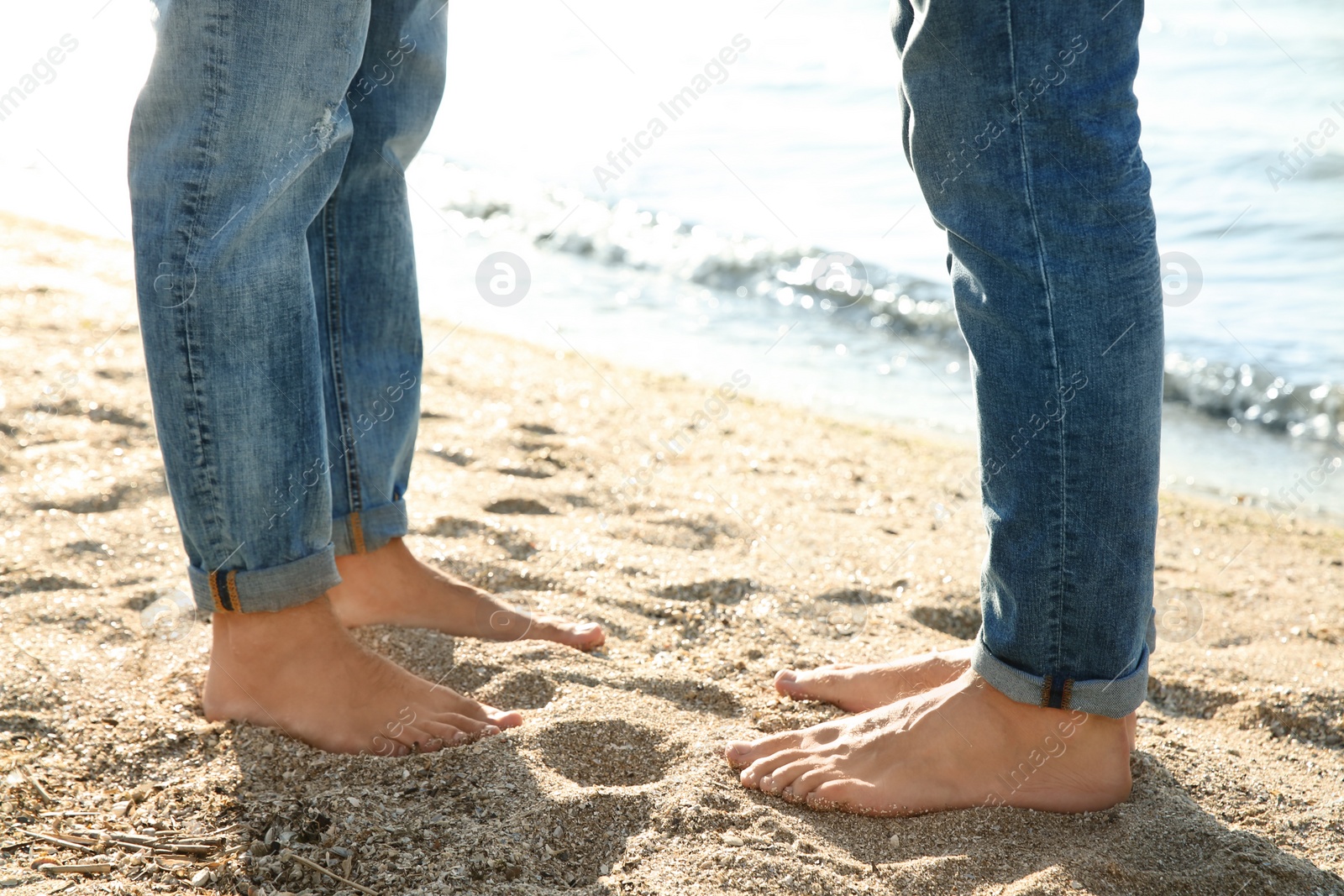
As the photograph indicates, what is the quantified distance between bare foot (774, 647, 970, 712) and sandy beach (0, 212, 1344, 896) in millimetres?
32

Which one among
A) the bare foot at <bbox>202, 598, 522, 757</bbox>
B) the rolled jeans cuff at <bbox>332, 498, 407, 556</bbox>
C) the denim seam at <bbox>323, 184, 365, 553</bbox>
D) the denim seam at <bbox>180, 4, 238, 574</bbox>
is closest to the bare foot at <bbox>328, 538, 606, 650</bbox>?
the rolled jeans cuff at <bbox>332, 498, 407, 556</bbox>

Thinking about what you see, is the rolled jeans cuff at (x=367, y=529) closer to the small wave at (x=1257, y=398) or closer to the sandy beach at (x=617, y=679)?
the sandy beach at (x=617, y=679)

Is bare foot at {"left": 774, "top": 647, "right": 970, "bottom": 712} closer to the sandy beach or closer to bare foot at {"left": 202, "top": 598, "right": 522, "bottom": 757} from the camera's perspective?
the sandy beach

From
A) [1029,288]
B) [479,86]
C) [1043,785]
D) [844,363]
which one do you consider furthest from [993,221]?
[479,86]

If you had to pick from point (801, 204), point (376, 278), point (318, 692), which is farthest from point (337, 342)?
point (801, 204)

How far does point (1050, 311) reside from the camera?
124cm

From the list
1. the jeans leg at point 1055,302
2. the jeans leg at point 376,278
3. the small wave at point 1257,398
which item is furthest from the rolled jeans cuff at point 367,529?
the small wave at point 1257,398

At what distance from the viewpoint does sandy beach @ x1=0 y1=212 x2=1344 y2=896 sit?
1276 millimetres

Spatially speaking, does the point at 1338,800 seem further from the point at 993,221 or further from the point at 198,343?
the point at 198,343

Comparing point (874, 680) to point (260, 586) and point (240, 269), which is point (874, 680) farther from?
point (240, 269)

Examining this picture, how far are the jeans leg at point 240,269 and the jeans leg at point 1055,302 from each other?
29.1 inches

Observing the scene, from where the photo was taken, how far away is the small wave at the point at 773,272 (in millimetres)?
3912

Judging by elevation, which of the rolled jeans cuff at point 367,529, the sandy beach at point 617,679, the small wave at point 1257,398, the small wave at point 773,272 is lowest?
the sandy beach at point 617,679

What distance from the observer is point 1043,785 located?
1.40 meters
